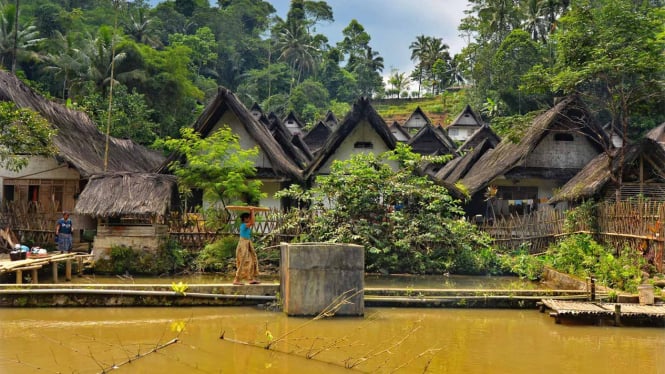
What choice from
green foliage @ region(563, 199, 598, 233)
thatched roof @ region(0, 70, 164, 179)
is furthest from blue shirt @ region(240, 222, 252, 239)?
green foliage @ region(563, 199, 598, 233)

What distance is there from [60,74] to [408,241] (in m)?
29.0

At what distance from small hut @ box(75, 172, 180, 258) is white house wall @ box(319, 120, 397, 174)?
6531mm

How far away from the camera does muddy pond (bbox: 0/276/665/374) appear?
6.70m

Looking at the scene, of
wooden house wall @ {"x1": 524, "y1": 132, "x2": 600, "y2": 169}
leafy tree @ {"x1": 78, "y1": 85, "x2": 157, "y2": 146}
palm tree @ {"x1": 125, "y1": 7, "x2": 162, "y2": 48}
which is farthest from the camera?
palm tree @ {"x1": 125, "y1": 7, "x2": 162, "y2": 48}

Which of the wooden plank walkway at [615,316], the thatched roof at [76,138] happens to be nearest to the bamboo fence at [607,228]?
the wooden plank walkway at [615,316]

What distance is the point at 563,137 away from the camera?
21500 mm

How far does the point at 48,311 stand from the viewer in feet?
32.6

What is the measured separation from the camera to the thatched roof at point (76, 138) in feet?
58.0

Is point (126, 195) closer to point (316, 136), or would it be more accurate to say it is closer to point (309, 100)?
point (316, 136)

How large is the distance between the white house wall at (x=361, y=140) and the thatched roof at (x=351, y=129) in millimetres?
523

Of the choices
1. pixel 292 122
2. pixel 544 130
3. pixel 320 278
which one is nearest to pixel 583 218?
pixel 544 130

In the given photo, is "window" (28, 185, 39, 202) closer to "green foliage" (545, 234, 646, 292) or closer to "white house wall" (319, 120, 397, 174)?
"white house wall" (319, 120, 397, 174)

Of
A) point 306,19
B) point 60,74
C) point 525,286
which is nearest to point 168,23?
point 306,19

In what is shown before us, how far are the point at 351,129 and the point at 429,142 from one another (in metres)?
16.0
